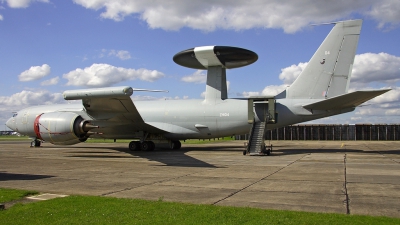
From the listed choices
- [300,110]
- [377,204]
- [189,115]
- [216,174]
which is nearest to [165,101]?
[189,115]

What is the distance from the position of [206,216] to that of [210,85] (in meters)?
19.2

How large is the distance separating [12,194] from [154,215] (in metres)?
4.38

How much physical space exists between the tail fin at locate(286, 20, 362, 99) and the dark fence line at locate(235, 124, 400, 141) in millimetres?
32933

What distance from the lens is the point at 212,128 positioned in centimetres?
2391

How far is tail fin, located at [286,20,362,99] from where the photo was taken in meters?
20.8

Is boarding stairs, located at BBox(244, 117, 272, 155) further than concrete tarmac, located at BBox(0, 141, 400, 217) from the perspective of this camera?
Yes

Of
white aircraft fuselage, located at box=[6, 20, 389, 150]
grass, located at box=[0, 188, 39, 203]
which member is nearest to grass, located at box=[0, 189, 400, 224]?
grass, located at box=[0, 188, 39, 203]

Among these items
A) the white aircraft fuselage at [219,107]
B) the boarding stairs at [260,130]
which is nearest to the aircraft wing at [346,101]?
the white aircraft fuselage at [219,107]

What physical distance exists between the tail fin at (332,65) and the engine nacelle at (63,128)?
1347 cm

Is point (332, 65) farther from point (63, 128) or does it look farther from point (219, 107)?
point (63, 128)

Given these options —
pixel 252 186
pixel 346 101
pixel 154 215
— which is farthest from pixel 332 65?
pixel 154 215

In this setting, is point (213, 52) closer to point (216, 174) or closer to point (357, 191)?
point (216, 174)

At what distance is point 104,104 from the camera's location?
808 inches

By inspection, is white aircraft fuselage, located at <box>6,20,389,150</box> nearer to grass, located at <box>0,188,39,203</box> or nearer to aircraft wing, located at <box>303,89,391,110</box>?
aircraft wing, located at <box>303,89,391,110</box>
